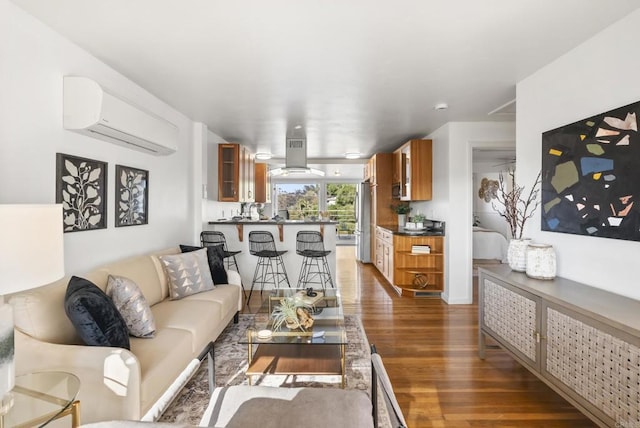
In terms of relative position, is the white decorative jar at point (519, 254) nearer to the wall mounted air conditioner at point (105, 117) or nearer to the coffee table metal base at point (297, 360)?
the coffee table metal base at point (297, 360)

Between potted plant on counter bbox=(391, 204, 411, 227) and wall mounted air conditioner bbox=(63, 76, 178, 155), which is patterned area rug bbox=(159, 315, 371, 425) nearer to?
wall mounted air conditioner bbox=(63, 76, 178, 155)

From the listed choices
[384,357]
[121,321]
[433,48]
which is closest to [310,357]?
[384,357]

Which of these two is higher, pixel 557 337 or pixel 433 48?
pixel 433 48

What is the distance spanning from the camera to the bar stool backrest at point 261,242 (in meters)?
4.60

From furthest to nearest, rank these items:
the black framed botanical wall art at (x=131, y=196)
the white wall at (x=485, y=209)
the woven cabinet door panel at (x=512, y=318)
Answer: the white wall at (x=485, y=209) < the black framed botanical wall art at (x=131, y=196) < the woven cabinet door panel at (x=512, y=318)

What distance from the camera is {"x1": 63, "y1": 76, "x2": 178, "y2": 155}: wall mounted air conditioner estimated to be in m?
2.27

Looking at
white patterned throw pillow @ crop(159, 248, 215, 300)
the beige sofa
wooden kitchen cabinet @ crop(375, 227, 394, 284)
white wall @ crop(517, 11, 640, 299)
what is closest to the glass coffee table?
the beige sofa

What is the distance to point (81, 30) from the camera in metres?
2.13

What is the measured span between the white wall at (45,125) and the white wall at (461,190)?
3.67 metres

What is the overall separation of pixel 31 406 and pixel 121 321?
0.65m

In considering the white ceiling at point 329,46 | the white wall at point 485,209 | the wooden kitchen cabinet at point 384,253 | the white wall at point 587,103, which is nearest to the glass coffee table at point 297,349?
the white wall at point 587,103

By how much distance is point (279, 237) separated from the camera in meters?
4.99

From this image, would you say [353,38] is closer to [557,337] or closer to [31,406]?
[557,337]

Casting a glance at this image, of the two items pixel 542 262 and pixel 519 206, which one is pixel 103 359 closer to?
pixel 542 262
